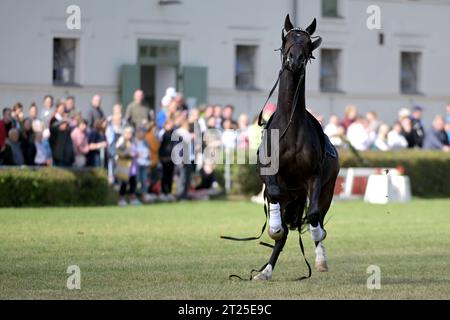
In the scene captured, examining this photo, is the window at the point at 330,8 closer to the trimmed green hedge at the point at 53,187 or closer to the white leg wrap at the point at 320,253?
the trimmed green hedge at the point at 53,187

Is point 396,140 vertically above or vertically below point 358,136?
below

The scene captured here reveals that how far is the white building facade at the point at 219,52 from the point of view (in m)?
33.2

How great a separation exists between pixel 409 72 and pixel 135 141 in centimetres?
1841

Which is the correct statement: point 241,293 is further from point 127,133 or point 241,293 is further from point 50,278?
point 127,133

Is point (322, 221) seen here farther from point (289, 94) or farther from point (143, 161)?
point (143, 161)

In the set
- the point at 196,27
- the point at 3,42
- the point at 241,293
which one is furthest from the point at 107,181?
the point at 241,293

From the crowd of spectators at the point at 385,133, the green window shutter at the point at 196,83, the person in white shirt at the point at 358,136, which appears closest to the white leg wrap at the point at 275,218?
the crowd of spectators at the point at 385,133

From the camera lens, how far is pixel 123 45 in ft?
115

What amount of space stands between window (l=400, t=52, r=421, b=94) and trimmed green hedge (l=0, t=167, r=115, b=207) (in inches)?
748

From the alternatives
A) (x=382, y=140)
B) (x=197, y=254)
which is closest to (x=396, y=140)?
(x=382, y=140)

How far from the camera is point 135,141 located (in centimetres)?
2702

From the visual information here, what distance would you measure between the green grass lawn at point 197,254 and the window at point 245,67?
538 inches

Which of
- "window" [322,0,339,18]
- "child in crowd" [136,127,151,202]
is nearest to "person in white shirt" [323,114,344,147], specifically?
"child in crowd" [136,127,151,202]

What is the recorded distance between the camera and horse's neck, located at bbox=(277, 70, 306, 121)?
12570 mm
